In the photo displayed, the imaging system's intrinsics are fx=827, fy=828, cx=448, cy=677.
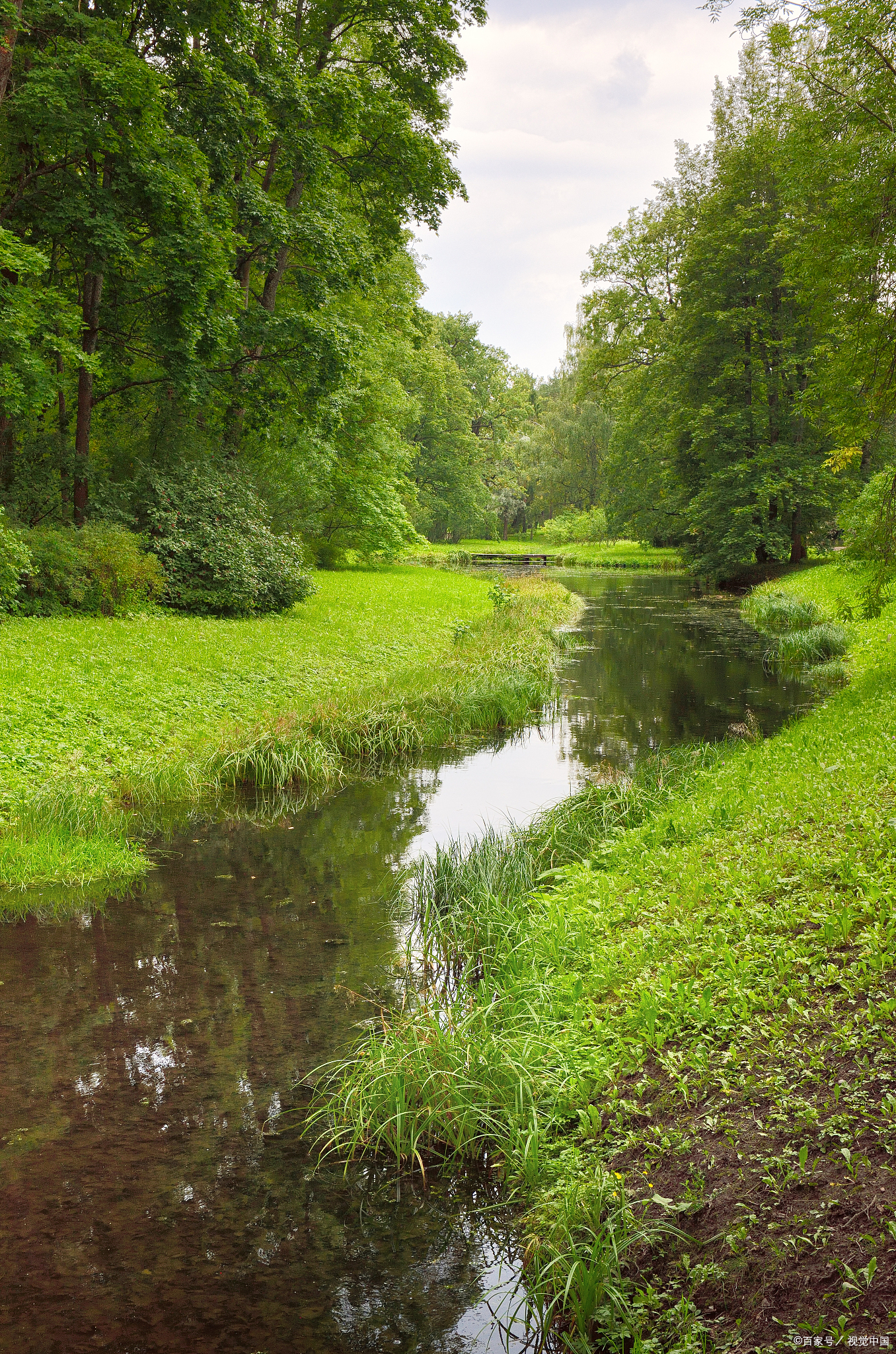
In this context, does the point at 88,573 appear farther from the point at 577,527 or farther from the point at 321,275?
the point at 577,527

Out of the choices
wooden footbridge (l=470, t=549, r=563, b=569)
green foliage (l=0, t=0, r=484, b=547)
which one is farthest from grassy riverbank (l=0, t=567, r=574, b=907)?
wooden footbridge (l=470, t=549, r=563, b=569)

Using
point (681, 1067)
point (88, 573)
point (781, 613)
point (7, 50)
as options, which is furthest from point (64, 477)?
point (681, 1067)

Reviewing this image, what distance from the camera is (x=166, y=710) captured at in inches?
423

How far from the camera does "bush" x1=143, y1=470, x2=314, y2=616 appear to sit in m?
17.6

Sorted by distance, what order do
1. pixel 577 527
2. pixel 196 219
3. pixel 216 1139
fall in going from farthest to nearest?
pixel 577 527
pixel 196 219
pixel 216 1139

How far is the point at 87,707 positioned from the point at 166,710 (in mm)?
1040

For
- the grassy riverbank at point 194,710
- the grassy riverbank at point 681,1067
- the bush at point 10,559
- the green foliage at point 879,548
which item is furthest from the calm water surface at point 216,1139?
the green foliage at point 879,548

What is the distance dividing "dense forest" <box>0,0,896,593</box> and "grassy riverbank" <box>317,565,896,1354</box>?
8.29 m

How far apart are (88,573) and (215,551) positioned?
9.79ft

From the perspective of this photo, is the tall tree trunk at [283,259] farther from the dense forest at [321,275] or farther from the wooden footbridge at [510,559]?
the wooden footbridge at [510,559]

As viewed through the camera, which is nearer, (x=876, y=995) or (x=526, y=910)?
(x=876, y=995)

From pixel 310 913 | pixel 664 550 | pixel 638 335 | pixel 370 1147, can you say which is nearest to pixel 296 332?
pixel 310 913

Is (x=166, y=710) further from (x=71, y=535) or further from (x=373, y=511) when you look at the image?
(x=373, y=511)

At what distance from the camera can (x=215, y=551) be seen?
1798 cm
